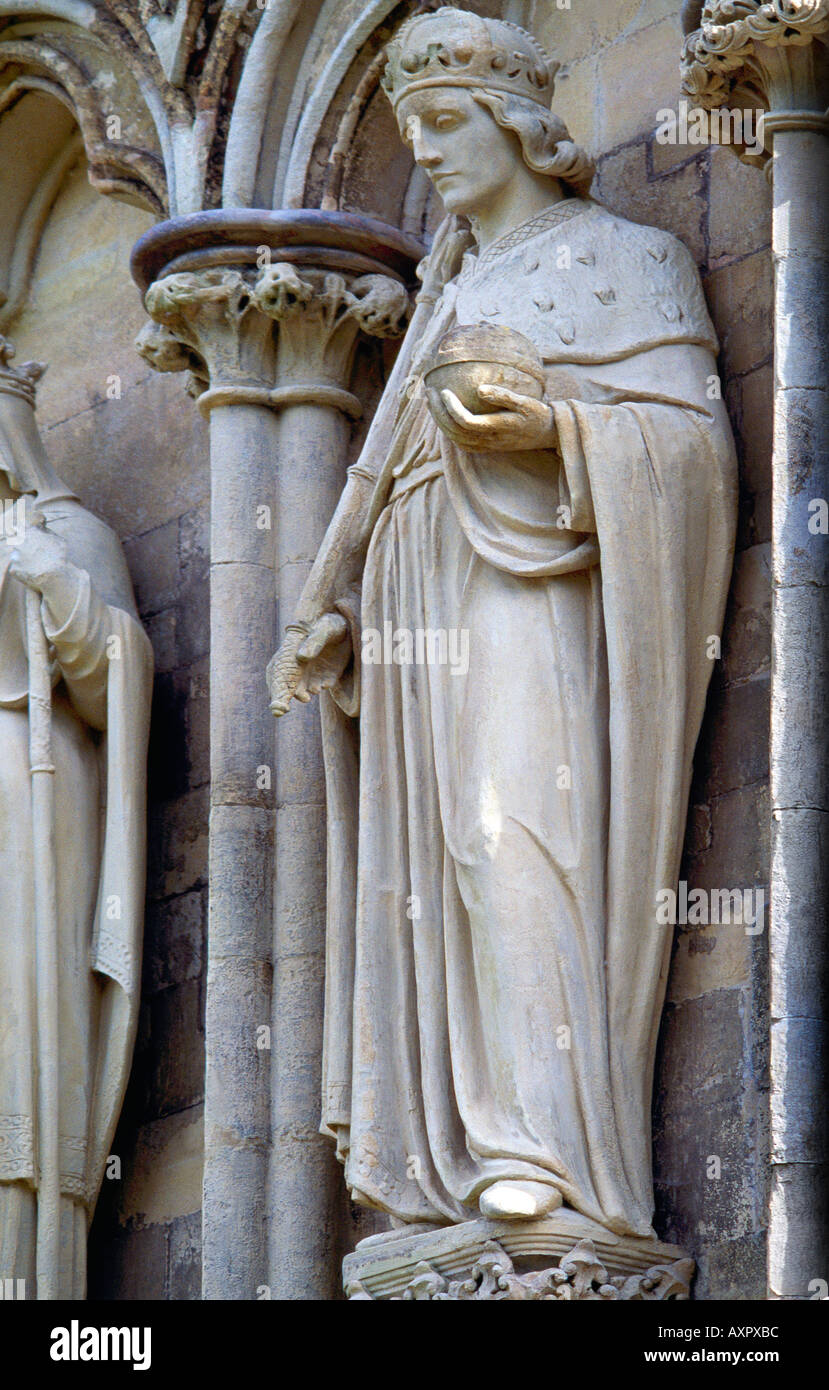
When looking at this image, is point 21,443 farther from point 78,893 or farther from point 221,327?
point 78,893

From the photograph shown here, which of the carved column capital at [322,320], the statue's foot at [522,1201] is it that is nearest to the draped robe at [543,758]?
the statue's foot at [522,1201]

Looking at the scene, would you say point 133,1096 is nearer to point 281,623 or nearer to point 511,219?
point 281,623

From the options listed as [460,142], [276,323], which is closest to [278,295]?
[276,323]

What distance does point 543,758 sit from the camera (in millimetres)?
7137

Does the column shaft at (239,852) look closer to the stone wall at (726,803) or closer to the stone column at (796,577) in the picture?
the stone wall at (726,803)

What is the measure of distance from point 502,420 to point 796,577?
0.85m

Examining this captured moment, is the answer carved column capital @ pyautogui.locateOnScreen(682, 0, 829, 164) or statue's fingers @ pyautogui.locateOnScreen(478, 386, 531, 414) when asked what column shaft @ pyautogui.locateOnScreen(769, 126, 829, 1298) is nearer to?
carved column capital @ pyautogui.locateOnScreen(682, 0, 829, 164)

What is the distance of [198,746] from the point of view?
862cm

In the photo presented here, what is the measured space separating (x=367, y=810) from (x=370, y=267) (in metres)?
1.51

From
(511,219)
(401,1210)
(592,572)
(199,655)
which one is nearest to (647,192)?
(511,219)

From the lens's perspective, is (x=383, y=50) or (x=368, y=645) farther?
(x=383, y=50)

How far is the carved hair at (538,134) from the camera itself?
7.61m

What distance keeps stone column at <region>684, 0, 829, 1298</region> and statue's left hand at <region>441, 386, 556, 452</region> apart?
62 cm

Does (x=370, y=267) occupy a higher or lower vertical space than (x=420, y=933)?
higher
